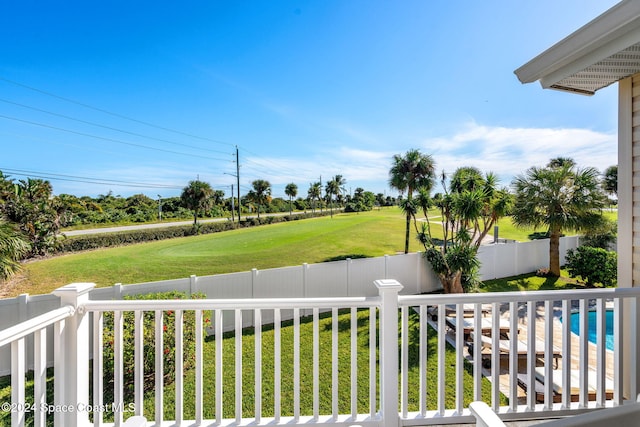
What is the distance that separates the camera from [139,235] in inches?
275

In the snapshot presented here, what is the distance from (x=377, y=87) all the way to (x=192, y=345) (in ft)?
29.8

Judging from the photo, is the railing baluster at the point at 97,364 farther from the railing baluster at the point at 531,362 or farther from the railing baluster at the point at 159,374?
the railing baluster at the point at 531,362

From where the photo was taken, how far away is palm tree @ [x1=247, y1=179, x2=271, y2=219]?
1037 centimetres

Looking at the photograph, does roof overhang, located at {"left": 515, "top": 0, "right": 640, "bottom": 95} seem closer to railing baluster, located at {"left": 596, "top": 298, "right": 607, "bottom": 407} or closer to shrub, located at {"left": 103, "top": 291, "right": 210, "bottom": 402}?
railing baluster, located at {"left": 596, "top": 298, "right": 607, "bottom": 407}

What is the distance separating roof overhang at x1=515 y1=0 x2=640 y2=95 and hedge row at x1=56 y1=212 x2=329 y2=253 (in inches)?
297

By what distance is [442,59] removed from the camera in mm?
8273

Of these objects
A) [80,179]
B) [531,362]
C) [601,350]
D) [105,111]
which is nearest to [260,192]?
[105,111]

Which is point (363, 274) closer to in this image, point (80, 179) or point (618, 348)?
point (618, 348)

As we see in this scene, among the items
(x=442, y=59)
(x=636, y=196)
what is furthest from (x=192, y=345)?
(x=442, y=59)

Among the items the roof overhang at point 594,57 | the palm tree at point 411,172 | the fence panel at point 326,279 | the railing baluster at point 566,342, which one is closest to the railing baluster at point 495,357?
the railing baluster at point 566,342

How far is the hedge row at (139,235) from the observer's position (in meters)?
5.94

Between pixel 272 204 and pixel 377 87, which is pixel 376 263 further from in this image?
pixel 377 87

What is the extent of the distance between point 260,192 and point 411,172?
5.46 m

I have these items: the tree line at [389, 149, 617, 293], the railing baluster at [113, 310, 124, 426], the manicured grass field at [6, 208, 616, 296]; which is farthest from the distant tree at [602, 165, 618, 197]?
the railing baluster at [113, 310, 124, 426]
